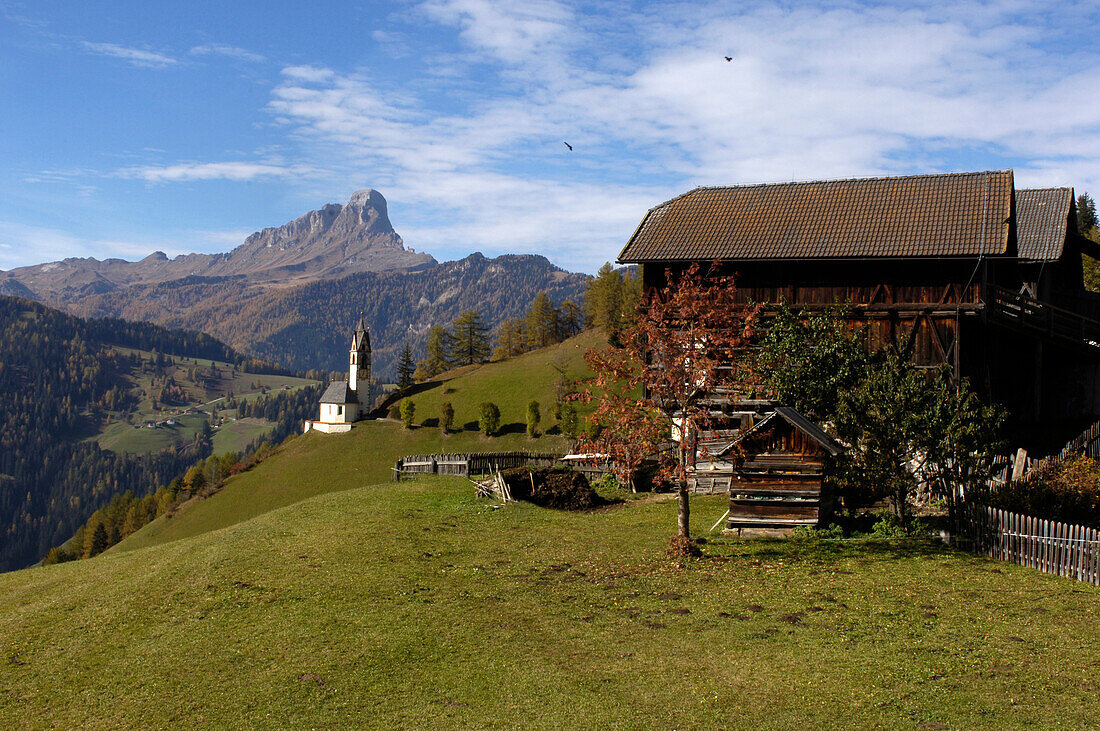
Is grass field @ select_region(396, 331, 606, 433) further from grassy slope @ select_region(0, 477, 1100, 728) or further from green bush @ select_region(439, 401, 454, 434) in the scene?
grassy slope @ select_region(0, 477, 1100, 728)

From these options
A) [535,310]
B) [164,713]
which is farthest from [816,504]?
[535,310]

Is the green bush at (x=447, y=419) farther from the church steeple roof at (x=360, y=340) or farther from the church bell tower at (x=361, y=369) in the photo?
the church steeple roof at (x=360, y=340)

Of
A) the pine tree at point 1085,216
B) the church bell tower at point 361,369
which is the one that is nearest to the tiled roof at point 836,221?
the pine tree at point 1085,216

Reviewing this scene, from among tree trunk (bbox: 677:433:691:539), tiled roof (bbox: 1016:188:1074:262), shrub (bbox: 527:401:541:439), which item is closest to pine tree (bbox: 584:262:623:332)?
shrub (bbox: 527:401:541:439)

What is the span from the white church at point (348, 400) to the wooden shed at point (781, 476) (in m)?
104

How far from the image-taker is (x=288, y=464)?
362 feet

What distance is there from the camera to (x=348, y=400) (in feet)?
425

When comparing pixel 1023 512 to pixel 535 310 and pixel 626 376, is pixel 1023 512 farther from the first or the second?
pixel 535 310

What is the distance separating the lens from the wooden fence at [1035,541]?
60.1 feet

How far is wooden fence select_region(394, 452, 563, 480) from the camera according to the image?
41.3 meters

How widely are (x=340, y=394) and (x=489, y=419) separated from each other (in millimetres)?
34617

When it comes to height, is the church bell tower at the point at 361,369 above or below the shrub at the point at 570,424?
above

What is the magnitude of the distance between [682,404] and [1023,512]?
10052 mm

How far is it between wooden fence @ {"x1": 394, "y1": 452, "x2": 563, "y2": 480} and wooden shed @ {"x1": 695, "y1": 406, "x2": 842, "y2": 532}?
16294mm
